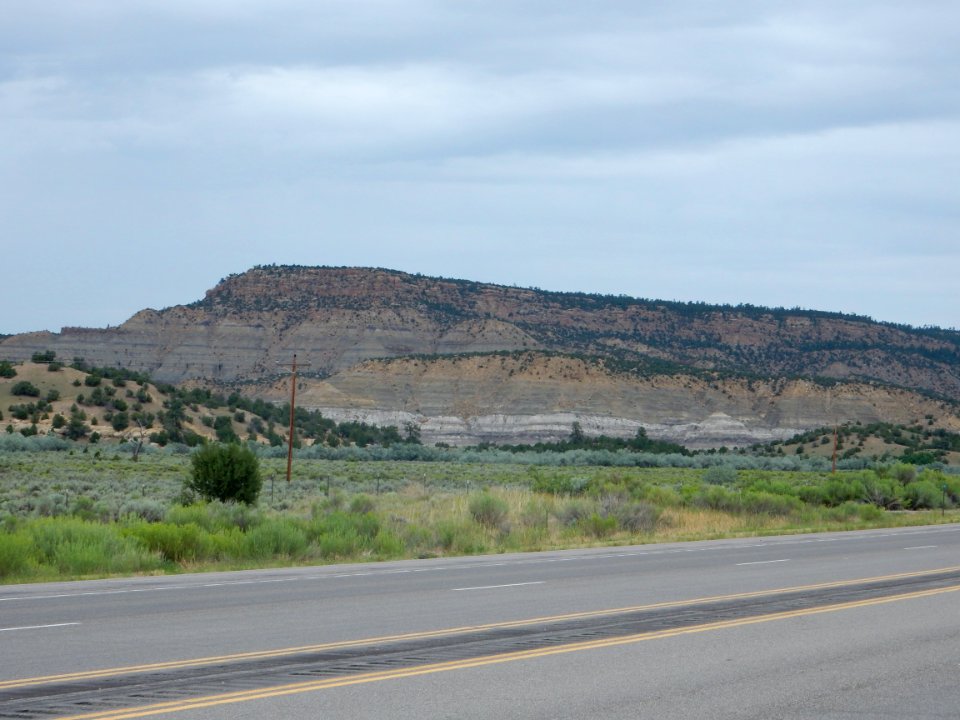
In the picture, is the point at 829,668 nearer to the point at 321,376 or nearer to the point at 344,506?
the point at 344,506

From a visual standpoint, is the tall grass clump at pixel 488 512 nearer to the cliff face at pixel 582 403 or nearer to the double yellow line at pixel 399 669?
Result: the double yellow line at pixel 399 669

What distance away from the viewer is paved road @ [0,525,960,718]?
8297 mm

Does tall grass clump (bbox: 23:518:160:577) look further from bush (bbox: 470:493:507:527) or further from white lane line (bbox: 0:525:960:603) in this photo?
bush (bbox: 470:493:507:527)

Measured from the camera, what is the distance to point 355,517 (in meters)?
23.9

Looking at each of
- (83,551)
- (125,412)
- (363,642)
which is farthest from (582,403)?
(363,642)

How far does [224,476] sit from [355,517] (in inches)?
367

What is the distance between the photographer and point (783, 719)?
307 inches

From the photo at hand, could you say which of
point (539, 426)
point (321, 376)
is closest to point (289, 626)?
point (539, 426)

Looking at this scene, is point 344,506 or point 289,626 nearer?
point 289,626

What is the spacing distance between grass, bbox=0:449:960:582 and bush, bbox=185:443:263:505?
1165 mm

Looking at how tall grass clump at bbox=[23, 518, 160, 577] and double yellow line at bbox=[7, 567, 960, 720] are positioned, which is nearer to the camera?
double yellow line at bbox=[7, 567, 960, 720]

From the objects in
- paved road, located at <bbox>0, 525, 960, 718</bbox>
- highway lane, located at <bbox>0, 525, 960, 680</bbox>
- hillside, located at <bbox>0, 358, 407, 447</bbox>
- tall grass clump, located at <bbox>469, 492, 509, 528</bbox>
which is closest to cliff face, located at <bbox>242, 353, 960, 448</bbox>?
hillside, located at <bbox>0, 358, 407, 447</bbox>

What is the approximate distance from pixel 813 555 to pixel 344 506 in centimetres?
1392

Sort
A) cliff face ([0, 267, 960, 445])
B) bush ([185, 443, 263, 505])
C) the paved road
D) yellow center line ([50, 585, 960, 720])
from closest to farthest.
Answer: yellow center line ([50, 585, 960, 720]) → the paved road → bush ([185, 443, 263, 505]) → cliff face ([0, 267, 960, 445])
